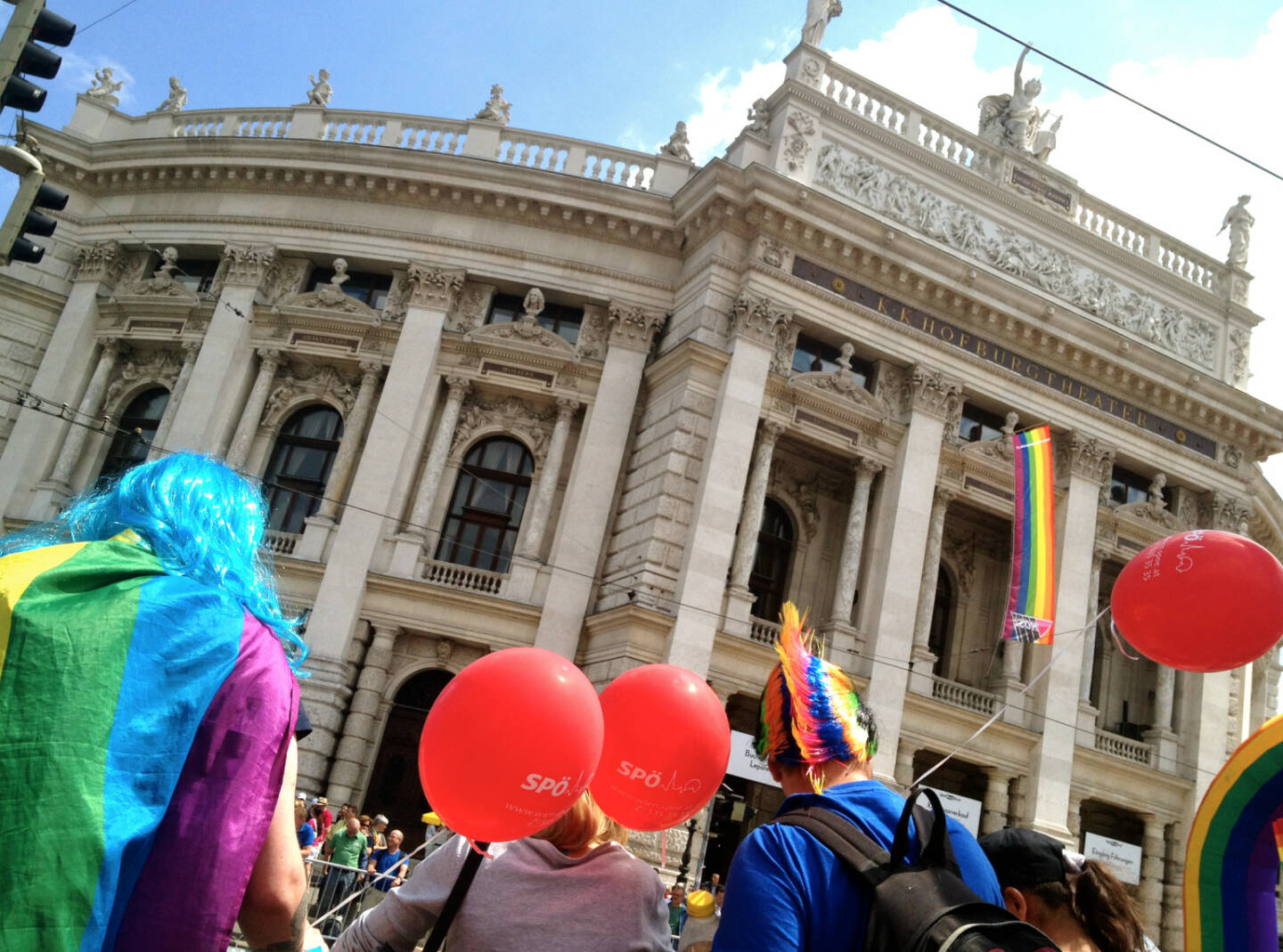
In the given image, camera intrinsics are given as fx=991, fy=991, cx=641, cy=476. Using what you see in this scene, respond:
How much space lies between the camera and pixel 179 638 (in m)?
2.02

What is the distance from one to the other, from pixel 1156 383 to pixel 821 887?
2482cm

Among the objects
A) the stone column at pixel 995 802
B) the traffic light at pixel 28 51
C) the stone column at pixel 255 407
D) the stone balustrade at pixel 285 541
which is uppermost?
the stone column at pixel 255 407

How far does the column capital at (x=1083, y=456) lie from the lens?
2306 cm

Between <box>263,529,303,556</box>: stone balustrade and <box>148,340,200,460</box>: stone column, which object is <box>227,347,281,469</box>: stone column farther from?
<box>263,529,303,556</box>: stone balustrade

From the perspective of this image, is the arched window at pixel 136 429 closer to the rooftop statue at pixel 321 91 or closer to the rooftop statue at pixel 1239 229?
the rooftop statue at pixel 321 91

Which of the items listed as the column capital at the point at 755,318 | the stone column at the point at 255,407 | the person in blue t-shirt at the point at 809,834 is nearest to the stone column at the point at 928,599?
the column capital at the point at 755,318

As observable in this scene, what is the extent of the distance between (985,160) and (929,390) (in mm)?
6448

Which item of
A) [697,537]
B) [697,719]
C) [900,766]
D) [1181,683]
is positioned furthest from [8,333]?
[1181,683]

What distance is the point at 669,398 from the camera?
20.5m

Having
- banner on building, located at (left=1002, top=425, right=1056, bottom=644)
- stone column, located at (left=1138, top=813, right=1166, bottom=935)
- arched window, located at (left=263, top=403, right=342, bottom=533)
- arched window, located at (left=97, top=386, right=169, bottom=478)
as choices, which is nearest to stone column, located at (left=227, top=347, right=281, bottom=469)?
arched window, located at (left=263, top=403, right=342, bottom=533)

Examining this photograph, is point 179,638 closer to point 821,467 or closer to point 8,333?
point 821,467

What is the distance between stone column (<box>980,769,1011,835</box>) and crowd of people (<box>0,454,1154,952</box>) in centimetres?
1999

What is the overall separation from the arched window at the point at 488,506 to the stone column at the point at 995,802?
37.0ft

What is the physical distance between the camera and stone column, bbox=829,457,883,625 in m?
20.5
